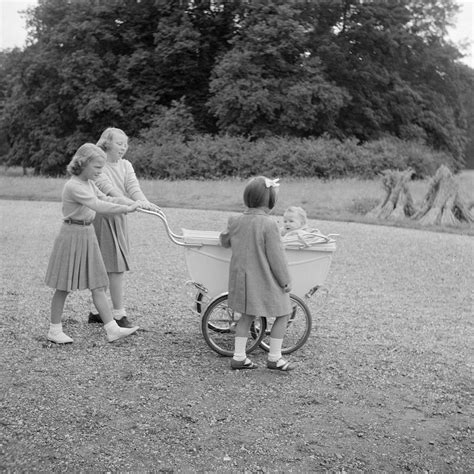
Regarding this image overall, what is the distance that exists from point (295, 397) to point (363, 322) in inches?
79.8

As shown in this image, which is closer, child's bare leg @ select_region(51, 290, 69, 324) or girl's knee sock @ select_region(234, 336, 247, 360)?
girl's knee sock @ select_region(234, 336, 247, 360)

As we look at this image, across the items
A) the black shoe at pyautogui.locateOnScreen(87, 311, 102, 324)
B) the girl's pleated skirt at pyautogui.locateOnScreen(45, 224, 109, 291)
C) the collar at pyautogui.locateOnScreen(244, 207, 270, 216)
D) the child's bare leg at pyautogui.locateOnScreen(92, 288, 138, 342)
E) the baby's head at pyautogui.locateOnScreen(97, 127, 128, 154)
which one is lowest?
the black shoe at pyautogui.locateOnScreen(87, 311, 102, 324)

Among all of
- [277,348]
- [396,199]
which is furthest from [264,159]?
[277,348]

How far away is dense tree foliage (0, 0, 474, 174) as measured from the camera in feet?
98.7

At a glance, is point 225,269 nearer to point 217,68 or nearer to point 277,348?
point 277,348

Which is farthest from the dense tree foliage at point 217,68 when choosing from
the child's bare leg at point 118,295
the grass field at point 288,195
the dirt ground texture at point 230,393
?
the child's bare leg at point 118,295

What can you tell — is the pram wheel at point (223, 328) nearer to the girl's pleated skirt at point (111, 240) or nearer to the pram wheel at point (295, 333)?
the pram wheel at point (295, 333)

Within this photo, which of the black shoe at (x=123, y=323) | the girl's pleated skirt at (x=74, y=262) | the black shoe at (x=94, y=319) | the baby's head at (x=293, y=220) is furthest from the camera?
the black shoe at (x=94, y=319)

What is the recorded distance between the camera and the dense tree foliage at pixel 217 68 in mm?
30078

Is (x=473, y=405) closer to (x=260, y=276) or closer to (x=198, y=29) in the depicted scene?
(x=260, y=276)

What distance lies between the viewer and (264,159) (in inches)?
993

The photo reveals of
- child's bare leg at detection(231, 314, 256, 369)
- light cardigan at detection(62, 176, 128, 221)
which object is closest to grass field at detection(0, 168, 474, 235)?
child's bare leg at detection(231, 314, 256, 369)

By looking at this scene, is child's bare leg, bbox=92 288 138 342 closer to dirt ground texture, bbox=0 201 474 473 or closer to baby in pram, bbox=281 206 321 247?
dirt ground texture, bbox=0 201 474 473

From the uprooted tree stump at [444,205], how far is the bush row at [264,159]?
32.9 feet
